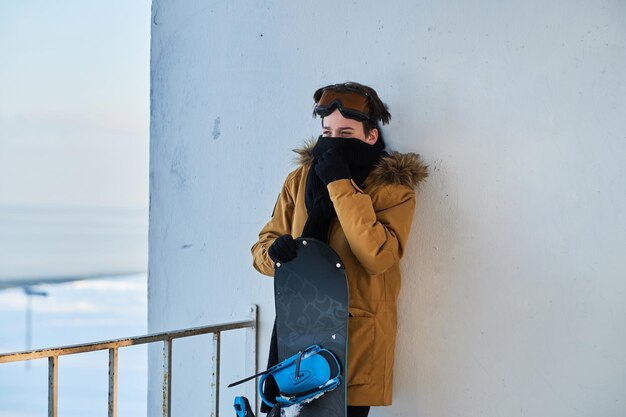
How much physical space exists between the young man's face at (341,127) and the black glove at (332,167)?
0.27 feet

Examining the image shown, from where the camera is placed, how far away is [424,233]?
1985 mm

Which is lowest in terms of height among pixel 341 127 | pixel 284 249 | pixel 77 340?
pixel 77 340

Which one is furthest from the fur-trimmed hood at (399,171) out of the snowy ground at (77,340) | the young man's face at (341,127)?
the snowy ground at (77,340)

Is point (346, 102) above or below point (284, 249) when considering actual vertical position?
above

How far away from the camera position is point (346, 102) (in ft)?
6.05

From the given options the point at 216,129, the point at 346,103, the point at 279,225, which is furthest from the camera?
the point at 216,129

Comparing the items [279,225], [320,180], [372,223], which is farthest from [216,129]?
[372,223]

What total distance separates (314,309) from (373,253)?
23 centimetres

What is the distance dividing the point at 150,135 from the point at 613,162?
70.4 inches

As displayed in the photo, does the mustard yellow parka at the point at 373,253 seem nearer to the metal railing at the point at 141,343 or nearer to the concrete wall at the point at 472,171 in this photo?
the concrete wall at the point at 472,171

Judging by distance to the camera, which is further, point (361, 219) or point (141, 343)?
point (141, 343)

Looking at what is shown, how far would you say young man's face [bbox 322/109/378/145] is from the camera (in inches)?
72.9

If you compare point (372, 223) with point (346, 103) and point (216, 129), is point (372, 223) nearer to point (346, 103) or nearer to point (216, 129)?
point (346, 103)

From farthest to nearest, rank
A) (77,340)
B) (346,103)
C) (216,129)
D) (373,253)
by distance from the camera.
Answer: (77,340), (216,129), (346,103), (373,253)
